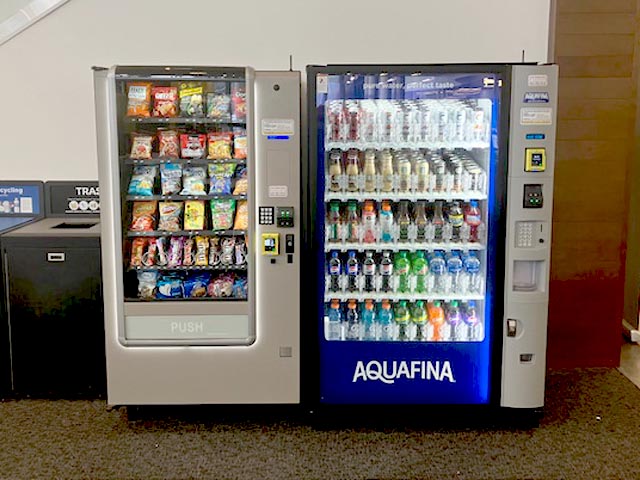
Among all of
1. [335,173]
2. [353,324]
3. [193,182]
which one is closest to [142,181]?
[193,182]

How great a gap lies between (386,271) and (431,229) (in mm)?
332

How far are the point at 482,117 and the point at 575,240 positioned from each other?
1394mm

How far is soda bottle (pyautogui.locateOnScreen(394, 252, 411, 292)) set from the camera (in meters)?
4.10

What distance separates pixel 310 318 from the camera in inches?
158

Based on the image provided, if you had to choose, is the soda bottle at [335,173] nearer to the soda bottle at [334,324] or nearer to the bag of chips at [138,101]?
the soda bottle at [334,324]

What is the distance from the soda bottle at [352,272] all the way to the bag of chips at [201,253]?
770 mm

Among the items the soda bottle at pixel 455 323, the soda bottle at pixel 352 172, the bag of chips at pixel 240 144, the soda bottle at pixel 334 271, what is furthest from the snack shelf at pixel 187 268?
the soda bottle at pixel 455 323

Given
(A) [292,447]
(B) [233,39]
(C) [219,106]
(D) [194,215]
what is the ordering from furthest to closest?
1. (B) [233,39]
2. (D) [194,215]
3. (C) [219,106]
4. (A) [292,447]

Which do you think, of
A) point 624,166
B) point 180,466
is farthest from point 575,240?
point 180,466

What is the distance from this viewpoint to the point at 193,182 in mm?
4031

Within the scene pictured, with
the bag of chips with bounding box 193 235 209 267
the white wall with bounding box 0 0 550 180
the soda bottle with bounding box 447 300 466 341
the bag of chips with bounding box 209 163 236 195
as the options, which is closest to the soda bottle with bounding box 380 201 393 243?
the soda bottle with bounding box 447 300 466 341

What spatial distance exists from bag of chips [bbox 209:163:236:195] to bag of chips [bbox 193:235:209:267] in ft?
0.93

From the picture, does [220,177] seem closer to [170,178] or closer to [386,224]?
[170,178]

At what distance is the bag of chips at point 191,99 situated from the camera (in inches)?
156
